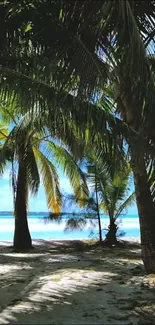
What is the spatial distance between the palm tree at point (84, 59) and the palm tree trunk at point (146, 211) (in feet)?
2.83

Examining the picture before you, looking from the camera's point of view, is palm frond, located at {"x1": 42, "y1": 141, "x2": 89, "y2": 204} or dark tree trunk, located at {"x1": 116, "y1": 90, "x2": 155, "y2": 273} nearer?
dark tree trunk, located at {"x1": 116, "y1": 90, "x2": 155, "y2": 273}

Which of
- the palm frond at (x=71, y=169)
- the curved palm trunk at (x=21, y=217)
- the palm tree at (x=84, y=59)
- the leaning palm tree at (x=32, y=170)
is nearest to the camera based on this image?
the palm tree at (x=84, y=59)

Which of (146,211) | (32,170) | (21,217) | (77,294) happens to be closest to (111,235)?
(21,217)

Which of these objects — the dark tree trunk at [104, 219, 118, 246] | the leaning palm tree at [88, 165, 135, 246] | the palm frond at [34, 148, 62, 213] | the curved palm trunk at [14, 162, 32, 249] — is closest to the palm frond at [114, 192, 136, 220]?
the leaning palm tree at [88, 165, 135, 246]

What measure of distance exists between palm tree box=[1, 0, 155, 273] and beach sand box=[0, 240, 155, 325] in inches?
80.8

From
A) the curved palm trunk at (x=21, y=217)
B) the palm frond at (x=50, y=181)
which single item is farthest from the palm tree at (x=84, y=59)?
the palm frond at (x=50, y=181)

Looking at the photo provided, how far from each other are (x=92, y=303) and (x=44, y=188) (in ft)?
32.9

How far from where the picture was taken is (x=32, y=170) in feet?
43.5

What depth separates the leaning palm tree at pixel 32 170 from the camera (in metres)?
12.6

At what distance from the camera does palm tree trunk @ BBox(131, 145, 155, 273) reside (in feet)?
23.6

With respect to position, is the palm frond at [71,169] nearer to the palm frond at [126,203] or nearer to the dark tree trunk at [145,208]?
the palm frond at [126,203]

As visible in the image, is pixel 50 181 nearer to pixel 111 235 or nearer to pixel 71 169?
pixel 71 169

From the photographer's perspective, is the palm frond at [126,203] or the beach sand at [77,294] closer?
the beach sand at [77,294]

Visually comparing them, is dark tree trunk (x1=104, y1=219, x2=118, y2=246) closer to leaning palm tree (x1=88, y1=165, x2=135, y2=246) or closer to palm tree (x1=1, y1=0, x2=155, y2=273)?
leaning palm tree (x1=88, y1=165, x2=135, y2=246)
